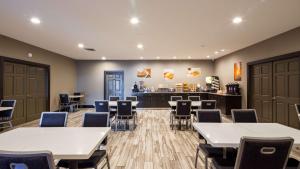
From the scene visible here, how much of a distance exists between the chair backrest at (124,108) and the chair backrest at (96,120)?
8.21 feet

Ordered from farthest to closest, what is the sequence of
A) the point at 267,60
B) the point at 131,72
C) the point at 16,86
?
1. the point at 131,72
2. the point at 16,86
3. the point at 267,60

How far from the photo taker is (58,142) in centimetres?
188

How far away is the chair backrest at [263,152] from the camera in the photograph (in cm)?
152

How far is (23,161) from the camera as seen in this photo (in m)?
1.30

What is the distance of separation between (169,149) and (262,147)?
108 inches

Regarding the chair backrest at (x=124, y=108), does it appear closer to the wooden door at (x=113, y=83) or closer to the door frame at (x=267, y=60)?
the door frame at (x=267, y=60)

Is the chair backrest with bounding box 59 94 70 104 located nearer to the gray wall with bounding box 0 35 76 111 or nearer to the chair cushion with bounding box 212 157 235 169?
the gray wall with bounding box 0 35 76 111

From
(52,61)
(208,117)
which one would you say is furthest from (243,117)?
(52,61)

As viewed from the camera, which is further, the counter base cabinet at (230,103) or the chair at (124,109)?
the counter base cabinet at (230,103)

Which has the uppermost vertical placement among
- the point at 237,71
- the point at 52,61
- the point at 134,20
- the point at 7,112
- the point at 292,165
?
the point at 134,20

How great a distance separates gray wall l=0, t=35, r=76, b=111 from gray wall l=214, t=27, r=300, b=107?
7941mm

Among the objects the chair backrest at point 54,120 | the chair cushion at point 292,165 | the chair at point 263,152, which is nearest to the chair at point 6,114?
the chair backrest at point 54,120

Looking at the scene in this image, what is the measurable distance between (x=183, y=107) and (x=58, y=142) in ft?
13.1

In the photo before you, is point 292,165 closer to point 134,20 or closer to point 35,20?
point 134,20
